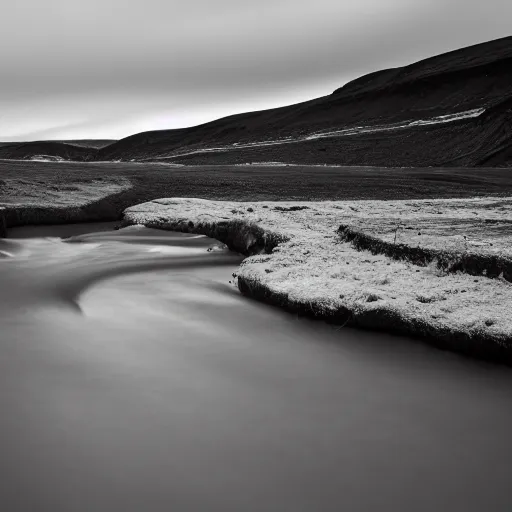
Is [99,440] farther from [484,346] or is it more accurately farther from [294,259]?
[294,259]

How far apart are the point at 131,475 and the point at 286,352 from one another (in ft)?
6.37

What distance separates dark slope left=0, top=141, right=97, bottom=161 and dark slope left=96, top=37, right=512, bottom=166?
6182 millimetres

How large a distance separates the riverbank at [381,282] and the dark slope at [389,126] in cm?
2857

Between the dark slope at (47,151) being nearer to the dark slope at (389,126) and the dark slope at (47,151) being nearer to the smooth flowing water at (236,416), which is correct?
the dark slope at (389,126)

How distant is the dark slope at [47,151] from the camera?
7906 cm

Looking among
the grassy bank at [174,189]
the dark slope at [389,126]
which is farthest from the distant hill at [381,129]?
the grassy bank at [174,189]

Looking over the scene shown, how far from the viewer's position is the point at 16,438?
2.90 m

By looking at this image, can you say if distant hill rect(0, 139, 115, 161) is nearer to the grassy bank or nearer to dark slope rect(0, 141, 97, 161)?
dark slope rect(0, 141, 97, 161)

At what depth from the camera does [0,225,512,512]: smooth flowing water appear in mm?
2498

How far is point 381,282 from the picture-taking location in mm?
4852

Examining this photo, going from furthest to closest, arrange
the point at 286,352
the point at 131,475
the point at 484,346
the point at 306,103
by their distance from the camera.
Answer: the point at 306,103 < the point at 286,352 < the point at 484,346 < the point at 131,475

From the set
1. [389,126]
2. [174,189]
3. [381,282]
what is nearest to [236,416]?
[381,282]

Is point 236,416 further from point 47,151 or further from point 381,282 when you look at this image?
point 47,151

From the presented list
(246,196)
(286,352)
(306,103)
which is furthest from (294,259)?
(306,103)
